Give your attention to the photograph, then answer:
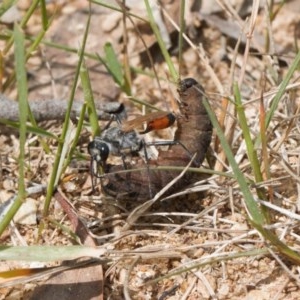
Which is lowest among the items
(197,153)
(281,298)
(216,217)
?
(281,298)

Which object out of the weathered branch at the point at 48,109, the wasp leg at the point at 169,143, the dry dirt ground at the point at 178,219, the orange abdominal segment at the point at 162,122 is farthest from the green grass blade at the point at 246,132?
the weathered branch at the point at 48,109

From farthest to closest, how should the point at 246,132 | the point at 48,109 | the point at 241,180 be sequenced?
1. the point at 48,109
2. the point at 246,132
3. the point at 241,180

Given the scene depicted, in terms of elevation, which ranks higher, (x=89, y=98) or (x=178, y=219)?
(x=89, y=98)

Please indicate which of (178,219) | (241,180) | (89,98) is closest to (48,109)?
(89,98)

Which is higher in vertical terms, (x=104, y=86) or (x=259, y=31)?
(x=259, y=31)

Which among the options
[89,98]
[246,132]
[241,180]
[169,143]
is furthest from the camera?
[169,143]

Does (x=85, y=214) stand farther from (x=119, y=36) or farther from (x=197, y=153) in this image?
(x=119, y=36)

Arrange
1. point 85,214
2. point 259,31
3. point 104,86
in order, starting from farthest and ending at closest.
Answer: point 259,31, point 104,86, point 85,214

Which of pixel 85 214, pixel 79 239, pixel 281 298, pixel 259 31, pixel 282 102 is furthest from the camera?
pixel 259 31

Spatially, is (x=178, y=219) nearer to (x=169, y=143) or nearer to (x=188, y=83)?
(x=169, y=143)

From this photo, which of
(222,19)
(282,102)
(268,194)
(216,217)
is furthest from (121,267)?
(222,19)

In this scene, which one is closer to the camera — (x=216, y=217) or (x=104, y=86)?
(x=216, y=217)
